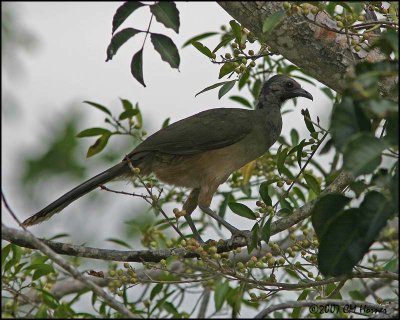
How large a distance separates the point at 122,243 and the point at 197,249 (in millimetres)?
1906

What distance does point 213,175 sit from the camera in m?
5.38

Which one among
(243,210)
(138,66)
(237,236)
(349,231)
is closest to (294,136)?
(237,236)

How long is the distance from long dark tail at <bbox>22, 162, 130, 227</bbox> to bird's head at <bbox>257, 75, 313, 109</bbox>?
4.58 ft

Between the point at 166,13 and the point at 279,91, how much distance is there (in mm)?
3170

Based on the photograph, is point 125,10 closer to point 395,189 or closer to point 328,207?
point 328,207

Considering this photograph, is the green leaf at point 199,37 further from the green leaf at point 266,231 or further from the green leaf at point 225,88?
the green leaf at point 266,231

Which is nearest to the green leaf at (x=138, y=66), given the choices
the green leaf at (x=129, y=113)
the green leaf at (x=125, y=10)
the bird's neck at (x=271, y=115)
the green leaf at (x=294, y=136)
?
the green leaf at (x=125, y=10)

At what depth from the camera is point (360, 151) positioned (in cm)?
210

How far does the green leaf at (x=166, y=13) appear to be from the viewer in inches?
109

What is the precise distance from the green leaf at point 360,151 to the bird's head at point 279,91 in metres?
3.73

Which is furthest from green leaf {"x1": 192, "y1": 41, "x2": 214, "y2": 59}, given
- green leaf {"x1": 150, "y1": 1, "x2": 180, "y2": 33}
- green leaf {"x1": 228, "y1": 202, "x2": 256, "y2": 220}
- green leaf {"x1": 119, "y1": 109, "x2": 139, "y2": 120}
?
green leaf {"x1": 150, "y1": 1, "x2": 180, "y2": 33}

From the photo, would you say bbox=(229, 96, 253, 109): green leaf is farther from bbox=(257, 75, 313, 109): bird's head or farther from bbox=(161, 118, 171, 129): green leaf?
bbox=(161, 118, 171, 129): green leaf

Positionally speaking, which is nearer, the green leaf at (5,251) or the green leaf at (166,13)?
the green leaf at (166,13)

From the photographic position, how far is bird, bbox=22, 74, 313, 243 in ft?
17.2
